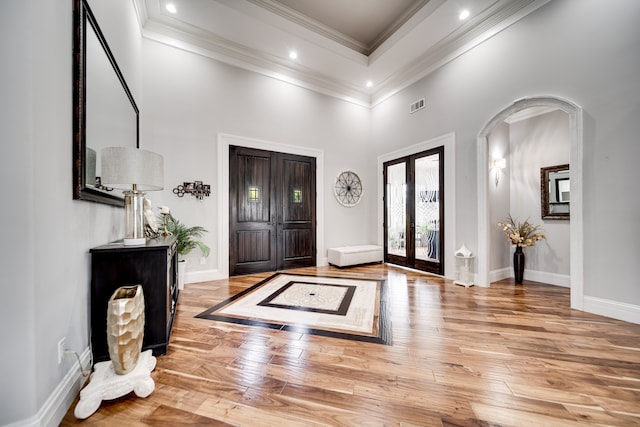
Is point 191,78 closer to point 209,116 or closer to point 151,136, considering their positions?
point 209,116

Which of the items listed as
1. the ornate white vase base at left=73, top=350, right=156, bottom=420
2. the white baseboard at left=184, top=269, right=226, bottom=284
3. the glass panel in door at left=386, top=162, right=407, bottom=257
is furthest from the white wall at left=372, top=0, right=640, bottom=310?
the white baseboard at left=184, top=269, right=226, bottom=284

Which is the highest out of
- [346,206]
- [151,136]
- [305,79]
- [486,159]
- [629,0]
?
[305,79]

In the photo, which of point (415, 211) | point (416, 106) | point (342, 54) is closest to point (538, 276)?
point (415, 211)

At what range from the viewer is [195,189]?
158 inches

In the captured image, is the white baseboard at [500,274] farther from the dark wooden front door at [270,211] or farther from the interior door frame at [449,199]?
the dark wooden front door at [270,211]

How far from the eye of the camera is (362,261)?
17.3 ft

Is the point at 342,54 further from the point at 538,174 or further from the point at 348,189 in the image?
the point at 538,174

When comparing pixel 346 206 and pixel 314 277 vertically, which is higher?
pixel 346 206

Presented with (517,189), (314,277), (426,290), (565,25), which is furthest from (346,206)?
(565,25)

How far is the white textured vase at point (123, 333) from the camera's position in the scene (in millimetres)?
1474

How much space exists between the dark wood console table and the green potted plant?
1749 millimetres

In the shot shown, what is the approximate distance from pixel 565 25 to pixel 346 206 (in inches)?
165

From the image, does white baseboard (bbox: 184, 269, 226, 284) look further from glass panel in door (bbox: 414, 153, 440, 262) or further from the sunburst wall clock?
glass panel in door (bbox: 414, 153, 440, 262)

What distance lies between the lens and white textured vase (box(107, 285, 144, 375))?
1474 mm
